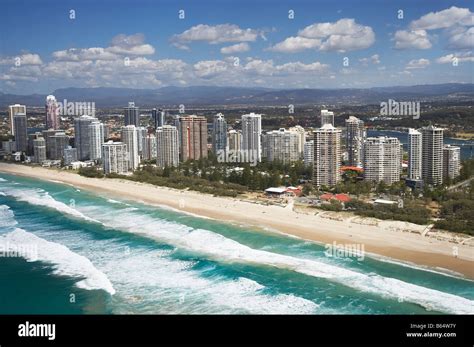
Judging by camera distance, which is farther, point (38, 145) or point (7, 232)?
point (38, 145)

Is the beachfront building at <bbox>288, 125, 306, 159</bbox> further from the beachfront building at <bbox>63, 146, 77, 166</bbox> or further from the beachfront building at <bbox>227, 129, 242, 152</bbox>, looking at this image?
the beachfront building at <bbox>63, 146, 77, 166</bbox>

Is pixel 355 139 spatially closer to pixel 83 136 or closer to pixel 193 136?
pixel 193 136

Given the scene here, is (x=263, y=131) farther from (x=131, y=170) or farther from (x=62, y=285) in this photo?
(x=62, y=285)

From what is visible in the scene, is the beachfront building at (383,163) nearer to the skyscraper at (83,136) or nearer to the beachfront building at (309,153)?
the beachfront building at (309,153)

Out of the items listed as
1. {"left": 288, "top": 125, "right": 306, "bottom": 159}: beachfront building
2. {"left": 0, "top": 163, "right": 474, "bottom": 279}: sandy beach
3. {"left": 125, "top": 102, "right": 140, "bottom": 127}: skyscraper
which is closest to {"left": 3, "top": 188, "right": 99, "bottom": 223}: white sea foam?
{"left": 0, "top": 163, "right": 474, "bottom": 279}: sandy beach

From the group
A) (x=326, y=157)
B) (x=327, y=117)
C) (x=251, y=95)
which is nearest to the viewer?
(x=326, y=157)

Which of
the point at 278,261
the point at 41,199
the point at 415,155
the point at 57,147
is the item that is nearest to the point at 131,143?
the point at 57,147
